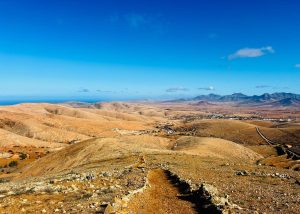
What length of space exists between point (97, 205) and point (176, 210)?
5.61m

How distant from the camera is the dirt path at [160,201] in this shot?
2295 centimetres

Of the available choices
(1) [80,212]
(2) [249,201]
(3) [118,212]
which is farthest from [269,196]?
(1) [80,212]

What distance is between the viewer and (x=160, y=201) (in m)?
25.5

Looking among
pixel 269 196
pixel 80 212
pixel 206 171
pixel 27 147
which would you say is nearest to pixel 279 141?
pixel 27 147

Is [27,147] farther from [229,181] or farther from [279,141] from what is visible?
[229,181]

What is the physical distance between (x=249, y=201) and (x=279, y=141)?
164 meters

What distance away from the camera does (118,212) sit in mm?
20375

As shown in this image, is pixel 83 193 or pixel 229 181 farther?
pixel 229 181

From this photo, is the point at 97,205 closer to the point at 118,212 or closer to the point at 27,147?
the point at 118,212

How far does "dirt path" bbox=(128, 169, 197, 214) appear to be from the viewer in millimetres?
22953

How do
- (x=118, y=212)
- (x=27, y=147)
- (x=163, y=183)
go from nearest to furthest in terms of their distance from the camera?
(x=118, y=212), (x=163, y=183), (x=27, y=147)

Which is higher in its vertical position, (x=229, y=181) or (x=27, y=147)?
(x=229, y=181)

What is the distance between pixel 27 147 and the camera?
164 metres

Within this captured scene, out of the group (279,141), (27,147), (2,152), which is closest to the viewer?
(2,152)
